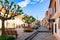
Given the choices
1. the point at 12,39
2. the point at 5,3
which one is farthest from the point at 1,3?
the point at 12,39

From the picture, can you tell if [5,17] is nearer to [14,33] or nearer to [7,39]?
[7,39]

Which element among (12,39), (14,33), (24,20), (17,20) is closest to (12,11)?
(12,39)

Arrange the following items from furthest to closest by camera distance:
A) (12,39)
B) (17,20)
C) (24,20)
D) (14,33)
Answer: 1. (24,20)
2. (17,20)
3. (14,33)
4. (12,39)

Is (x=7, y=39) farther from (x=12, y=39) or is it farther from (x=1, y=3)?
(x=1, y=3)

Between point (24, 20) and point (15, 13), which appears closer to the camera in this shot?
point (15, 13)

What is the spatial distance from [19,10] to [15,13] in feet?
1.62

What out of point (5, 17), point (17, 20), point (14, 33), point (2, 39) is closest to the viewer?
point (2, 39)

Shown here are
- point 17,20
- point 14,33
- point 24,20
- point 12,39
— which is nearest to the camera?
point 12,39

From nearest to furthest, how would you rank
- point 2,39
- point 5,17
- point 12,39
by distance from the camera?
point 2,39 → point 12,39 → point 5,17

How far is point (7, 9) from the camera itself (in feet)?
53.3

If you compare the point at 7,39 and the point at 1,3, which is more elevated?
the point at 1,3

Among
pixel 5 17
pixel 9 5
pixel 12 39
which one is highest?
pixel 9 5

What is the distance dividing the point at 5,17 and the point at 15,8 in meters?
1.26

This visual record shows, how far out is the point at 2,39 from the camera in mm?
14078
